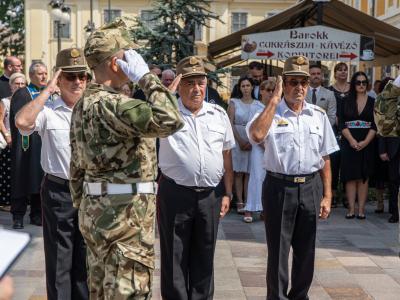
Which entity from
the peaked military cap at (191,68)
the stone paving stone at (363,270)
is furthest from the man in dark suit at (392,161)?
the peaked military cap at (191,68)

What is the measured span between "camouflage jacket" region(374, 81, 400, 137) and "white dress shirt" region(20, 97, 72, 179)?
7.07 feet

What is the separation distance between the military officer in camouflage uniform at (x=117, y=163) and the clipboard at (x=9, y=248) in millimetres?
1501

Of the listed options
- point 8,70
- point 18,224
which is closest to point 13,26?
point 8,70

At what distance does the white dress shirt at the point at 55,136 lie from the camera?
186 inches

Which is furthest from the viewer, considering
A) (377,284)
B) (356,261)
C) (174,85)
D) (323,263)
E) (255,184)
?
(255,184)

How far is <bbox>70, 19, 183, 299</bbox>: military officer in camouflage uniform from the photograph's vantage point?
3.39 meters

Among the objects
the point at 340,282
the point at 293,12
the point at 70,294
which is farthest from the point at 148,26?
the point at 70,294

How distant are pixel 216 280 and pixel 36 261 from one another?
1.86 meters

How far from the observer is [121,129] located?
3.36 meters

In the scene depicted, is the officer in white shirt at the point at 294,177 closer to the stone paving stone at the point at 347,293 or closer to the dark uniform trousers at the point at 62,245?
the stone paving stone at the point at 347,293

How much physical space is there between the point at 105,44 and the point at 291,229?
221cm

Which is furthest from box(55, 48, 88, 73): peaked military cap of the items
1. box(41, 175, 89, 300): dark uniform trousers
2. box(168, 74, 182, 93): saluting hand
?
box(41, 175, 89, 300): dark uniform trousers

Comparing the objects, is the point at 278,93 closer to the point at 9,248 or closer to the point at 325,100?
the point at 9,248

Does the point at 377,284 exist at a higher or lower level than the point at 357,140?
lower
